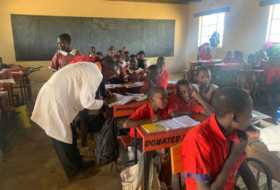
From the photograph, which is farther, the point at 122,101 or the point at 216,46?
the point at 216,46

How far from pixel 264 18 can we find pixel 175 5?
4068mm

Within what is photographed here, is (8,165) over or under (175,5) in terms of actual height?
under

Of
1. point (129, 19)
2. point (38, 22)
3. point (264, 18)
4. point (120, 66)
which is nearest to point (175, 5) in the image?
point (129, 19)

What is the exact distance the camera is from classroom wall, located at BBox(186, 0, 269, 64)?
261 inches

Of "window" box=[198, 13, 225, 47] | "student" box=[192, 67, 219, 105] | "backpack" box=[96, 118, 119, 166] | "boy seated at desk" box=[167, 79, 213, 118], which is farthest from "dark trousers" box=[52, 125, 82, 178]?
"window" box=[198, 13, 225, 47]

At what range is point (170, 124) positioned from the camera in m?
1.72

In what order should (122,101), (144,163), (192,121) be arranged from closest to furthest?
(144,163), (192,121), (122,101)

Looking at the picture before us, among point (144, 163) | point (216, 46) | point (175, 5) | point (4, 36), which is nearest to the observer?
point (144, 163)

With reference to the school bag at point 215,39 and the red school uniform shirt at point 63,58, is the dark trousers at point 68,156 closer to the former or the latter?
the red school uniform shirt at point 63,58

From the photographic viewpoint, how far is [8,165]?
2480 mm

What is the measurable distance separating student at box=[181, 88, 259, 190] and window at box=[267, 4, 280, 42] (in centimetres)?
665

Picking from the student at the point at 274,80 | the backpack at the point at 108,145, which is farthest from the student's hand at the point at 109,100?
the student at the point at 274,80

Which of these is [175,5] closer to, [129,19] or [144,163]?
[129,19]

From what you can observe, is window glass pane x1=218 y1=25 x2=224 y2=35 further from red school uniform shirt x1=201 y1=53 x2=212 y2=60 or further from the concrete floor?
the concrete floor
